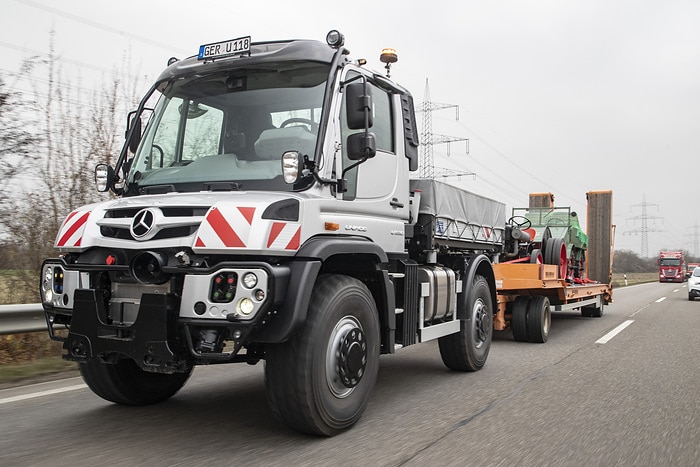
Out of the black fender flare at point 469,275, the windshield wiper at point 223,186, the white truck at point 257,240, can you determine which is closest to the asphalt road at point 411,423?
the white truck at point 257,240

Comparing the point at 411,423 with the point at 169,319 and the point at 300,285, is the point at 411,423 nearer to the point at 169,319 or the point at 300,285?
the point at 300,285

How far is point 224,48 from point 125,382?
2.74m

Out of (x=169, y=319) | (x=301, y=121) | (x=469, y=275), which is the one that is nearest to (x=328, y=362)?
(x=169, y=319)

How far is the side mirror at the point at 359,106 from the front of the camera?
4.39 metres

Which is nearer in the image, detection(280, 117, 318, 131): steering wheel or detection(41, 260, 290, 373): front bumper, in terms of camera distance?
detection(41, 260, 290, 373): front bumper

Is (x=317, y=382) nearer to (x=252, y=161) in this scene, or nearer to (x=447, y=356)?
(x=252, y=161)

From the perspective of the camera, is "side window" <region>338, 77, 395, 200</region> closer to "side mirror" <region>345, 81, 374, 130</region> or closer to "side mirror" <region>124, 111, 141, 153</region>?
"side mirror" <region>345, 81, 374, 130</region>

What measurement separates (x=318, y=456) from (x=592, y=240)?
15053 millimetres

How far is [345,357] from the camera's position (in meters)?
4.27

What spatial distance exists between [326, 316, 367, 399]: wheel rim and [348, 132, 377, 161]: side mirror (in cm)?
118

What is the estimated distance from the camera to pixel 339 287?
4266mm

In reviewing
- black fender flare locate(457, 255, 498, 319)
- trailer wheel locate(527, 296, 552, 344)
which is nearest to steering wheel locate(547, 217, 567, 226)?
trailer wheel locate(527, 296, 552, 344)

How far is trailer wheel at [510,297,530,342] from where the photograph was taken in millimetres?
9820

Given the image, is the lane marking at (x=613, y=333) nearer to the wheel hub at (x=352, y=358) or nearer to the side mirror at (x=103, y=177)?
the wheel hub at (x=352, y=358)
